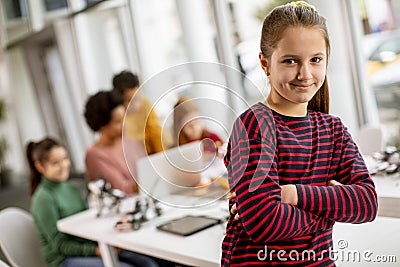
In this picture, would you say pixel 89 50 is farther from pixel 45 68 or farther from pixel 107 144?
pixel 107 144

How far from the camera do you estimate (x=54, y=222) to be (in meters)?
2.59

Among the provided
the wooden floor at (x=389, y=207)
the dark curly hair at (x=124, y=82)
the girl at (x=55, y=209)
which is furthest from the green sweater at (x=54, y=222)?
the wooden floor at (x=389, y=207)

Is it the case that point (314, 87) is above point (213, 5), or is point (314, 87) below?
below

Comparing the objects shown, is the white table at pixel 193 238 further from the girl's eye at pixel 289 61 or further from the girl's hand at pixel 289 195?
the girl's eye at pixel 289 61

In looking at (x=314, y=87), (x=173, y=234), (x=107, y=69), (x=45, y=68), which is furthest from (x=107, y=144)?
(x=45, y=68)

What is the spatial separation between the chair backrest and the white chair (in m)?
1.69

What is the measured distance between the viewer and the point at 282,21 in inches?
44.4

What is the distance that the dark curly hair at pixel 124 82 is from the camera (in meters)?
3.41

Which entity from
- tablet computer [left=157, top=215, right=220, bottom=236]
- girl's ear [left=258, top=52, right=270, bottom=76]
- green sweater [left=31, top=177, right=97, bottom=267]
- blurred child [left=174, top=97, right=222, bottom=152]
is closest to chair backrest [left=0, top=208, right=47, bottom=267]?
green sweater [left=31, top=177, right=97, bottom=267]

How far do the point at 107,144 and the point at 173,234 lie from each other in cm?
118

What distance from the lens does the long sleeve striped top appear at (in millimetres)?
1091

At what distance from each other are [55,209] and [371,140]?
1610 millimetres

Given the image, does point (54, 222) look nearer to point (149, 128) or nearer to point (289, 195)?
point (149, 128)

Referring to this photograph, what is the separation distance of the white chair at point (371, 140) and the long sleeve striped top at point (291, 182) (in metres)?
1.45
